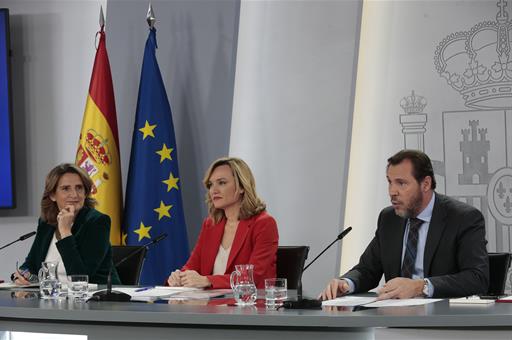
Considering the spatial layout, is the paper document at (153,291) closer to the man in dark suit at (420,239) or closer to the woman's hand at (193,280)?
the woman's hand at (193,280)

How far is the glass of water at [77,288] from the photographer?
3.11m

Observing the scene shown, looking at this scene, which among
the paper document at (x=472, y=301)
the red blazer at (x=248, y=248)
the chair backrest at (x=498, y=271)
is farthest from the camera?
the red blazer at (x=248, y=248)

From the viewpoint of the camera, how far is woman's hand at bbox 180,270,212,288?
11.6 ft

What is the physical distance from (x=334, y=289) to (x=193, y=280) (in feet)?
2.31

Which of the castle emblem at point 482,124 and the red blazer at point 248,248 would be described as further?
the castle emblem at point 482,124

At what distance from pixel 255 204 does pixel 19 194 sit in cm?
264

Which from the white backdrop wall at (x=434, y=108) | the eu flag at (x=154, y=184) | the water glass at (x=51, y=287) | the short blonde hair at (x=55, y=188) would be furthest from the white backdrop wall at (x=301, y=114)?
the water glass at (x=51, y=287)

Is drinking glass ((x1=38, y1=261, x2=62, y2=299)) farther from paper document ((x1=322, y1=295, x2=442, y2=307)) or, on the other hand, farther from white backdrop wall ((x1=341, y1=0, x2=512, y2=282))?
white backdrop wall ((x1=341, y1=0, x2=512, y2=282))

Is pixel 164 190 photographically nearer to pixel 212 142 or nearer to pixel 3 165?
pixel 212 142

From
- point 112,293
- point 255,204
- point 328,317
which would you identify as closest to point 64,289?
point 112,293

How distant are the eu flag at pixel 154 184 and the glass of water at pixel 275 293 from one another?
242cm

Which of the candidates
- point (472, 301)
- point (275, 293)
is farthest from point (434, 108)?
point (275, 293)

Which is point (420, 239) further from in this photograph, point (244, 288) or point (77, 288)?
point (77, 288)

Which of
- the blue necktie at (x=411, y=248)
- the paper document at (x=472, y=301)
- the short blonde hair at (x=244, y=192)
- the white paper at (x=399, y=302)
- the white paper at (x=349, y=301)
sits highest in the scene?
the short blonde hair at (x=244, y=192)
